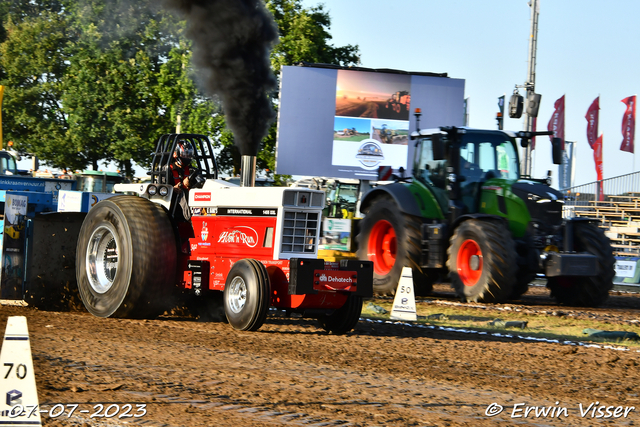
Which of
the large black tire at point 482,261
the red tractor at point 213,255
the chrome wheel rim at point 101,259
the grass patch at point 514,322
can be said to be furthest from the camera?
the large black tire at point 482,261

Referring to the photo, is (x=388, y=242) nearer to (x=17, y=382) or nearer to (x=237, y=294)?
(x=237, y=294)

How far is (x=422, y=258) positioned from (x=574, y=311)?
99.9 inches

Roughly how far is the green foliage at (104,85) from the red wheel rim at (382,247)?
13.9 metres

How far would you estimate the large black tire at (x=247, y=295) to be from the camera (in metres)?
7.89

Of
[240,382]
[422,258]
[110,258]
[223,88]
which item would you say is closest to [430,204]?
[422,258]

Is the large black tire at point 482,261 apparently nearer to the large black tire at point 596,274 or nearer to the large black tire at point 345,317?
the large black tire at point 596,274

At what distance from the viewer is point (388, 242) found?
14.4 m

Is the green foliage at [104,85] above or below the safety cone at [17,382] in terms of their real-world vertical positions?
above

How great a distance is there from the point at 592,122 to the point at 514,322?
21.4 m

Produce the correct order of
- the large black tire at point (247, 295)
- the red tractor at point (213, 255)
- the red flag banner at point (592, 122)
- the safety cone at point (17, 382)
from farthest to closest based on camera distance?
the red flag banner at point (592, 122) → the red tractor at point (213, 255) → the large black tire at point (247, 295) → the safety cone at point (17, 382)

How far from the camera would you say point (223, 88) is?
9.55m

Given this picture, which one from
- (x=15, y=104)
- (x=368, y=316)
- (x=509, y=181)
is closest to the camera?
(x=368, y=316)

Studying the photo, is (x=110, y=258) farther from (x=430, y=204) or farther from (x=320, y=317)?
(x=430, y=204)

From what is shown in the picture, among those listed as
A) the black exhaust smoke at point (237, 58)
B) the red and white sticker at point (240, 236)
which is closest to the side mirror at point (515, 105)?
the black exhaust smoke at point (237, 58)
